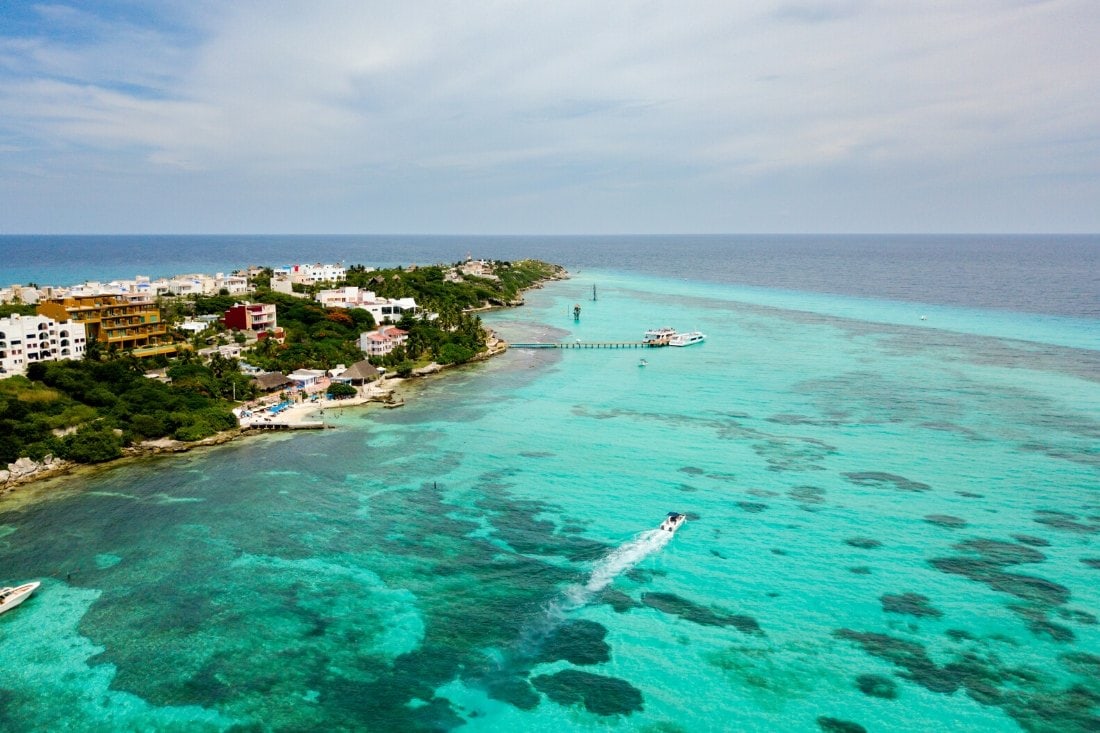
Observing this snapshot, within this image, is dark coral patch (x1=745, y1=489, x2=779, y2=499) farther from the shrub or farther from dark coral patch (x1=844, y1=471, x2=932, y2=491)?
the shrub

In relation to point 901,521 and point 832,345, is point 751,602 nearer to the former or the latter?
point 901,521

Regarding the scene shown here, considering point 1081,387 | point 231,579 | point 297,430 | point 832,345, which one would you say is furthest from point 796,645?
point 832,345

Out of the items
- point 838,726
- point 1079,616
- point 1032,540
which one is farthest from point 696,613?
point 1032,540

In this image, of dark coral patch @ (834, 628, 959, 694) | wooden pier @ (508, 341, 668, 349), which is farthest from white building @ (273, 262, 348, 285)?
dark coral patch @ (834, 628, 959, 694)

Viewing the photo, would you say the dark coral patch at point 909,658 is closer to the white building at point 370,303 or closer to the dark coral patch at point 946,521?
the dark coral patch at point 946,521

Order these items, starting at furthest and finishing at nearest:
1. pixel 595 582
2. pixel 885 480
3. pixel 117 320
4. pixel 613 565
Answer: pixel 117 320 < pixel 885 480 < pixel 613 565 < pixel 595 582

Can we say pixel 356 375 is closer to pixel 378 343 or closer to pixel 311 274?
pixel 378 343
